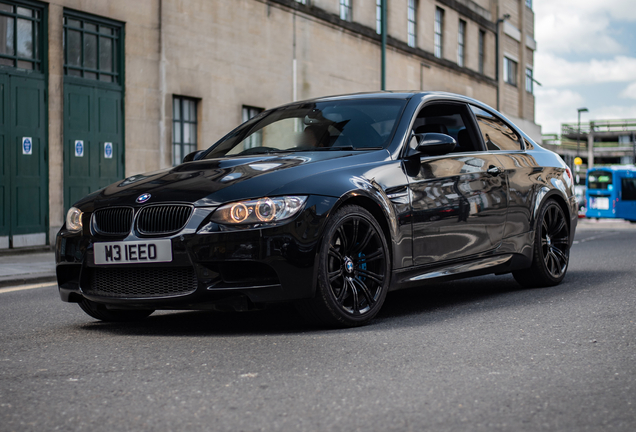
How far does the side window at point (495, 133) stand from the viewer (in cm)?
677

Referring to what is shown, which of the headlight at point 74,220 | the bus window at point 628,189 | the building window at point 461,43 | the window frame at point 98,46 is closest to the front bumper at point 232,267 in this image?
the headlight at point 74,220

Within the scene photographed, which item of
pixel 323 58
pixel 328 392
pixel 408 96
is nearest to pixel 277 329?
pixel 328 392

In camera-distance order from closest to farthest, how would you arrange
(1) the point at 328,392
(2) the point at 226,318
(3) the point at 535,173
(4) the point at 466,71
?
(1) the point at 328,392
(2) the point at 226,318
(3) the point at 535,173
(4) the point at 466,71

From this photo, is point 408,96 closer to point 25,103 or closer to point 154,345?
point 154,345

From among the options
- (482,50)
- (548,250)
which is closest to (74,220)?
(548,250)

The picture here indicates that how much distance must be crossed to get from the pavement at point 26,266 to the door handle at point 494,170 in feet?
18.3

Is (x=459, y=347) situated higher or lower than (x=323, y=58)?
lower

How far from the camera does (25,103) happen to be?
13828 mm

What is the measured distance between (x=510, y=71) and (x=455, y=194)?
34.1 metres

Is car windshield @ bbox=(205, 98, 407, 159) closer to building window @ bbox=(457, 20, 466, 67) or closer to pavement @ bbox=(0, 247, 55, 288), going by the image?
pavement @ bbox=(0, 247, 55, 288)

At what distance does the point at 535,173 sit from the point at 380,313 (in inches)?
86.0

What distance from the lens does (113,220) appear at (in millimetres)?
5000

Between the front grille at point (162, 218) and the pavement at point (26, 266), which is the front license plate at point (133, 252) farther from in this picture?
the pavement at point (26, 266)

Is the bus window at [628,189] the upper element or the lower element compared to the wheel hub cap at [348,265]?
upper
